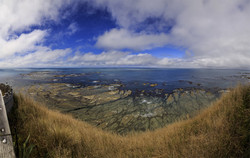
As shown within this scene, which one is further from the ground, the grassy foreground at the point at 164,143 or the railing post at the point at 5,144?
the railing post at the point at 5,144

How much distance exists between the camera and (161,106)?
13.4m

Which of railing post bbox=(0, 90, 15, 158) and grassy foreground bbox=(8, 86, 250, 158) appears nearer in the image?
railing post bbox=(0, 90, 15, 158)

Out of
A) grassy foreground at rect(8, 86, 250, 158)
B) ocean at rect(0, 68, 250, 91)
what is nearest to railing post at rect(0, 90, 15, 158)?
grassy foreground at rect(8, 86, 250, 158)

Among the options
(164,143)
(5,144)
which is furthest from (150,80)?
(5,144)

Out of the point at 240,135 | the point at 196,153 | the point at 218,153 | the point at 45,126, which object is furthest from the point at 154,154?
the point at 45,126

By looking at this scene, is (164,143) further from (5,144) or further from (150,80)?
(150,80)

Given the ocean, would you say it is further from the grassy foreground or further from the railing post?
the railing post

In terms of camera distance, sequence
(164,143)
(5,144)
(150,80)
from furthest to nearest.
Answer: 1. (150,80)
2. (164,143)
3. (5,144)

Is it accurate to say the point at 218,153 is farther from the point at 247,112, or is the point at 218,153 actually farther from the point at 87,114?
the point at 87,114

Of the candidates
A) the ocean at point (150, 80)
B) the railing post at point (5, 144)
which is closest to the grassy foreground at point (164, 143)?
the railing post at point (5, 144)

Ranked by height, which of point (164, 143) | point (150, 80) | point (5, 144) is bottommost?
point (150, 80)

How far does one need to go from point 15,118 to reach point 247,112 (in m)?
8.57

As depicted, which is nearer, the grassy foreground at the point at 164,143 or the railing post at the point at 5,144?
the railing post at the point at 5,144

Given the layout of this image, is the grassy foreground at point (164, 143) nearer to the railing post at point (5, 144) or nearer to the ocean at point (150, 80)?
the railing post at point (5, 144)
